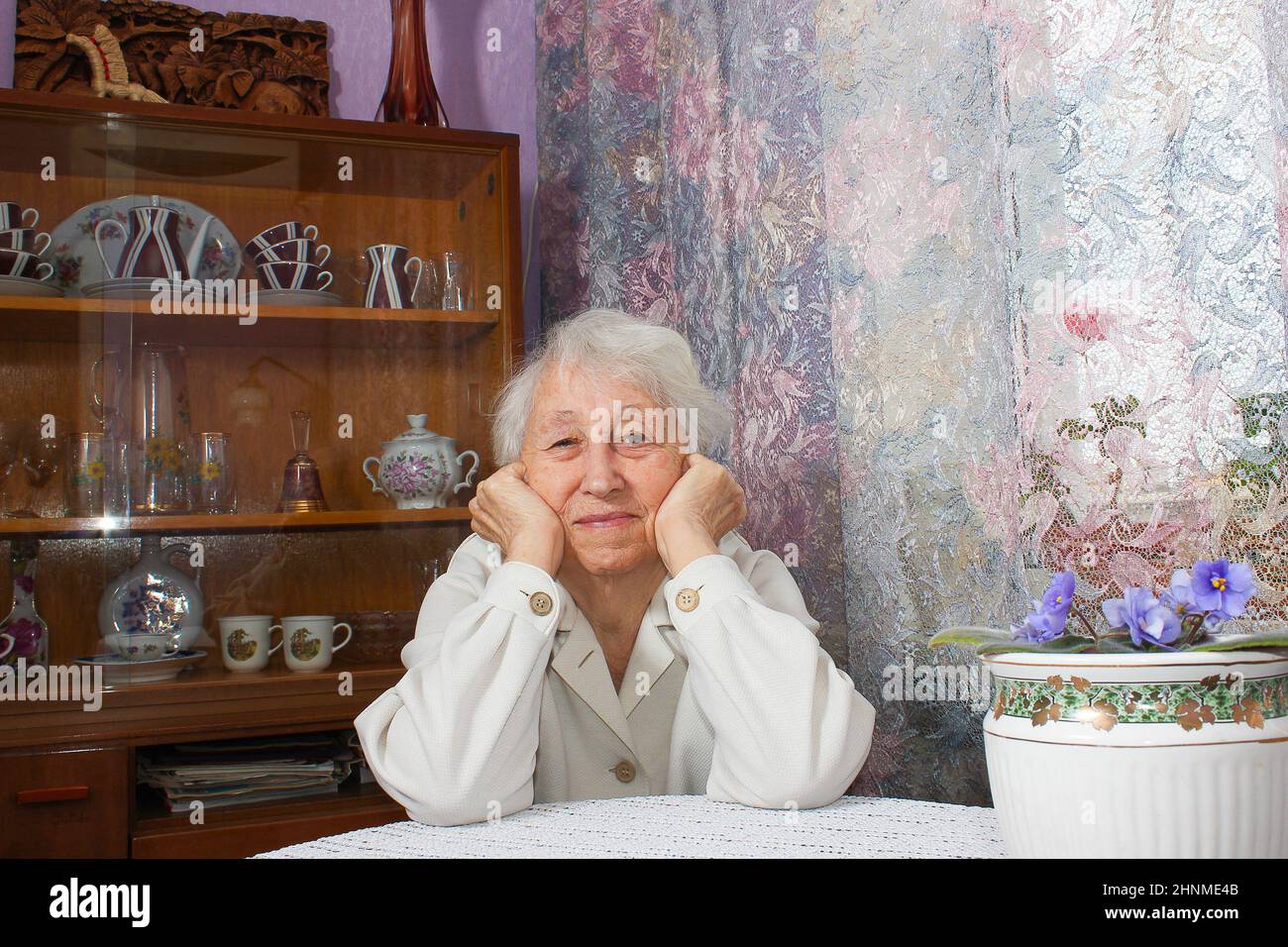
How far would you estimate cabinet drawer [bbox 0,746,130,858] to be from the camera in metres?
1.91

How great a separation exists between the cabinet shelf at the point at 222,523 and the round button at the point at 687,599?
1066mm

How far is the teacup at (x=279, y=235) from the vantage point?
2.27 meters

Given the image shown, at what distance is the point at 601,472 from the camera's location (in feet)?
5.07

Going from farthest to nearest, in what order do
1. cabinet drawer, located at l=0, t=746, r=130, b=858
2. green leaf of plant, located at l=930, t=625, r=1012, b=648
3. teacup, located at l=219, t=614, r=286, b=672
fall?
teacup, located at l=219, t=614, r=286, b=672, cabinet drawer, located at l=0, t=746, r=130, b=858, green leaf of plant, located at l=930, t=625, r=1012, b=648

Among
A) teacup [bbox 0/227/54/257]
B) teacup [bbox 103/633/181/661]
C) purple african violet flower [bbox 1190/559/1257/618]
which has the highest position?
teacup [bbox 0/227/54/257]

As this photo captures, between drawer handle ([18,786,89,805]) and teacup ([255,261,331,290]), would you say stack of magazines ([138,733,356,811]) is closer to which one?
drawer handle ([18,786,89,805])

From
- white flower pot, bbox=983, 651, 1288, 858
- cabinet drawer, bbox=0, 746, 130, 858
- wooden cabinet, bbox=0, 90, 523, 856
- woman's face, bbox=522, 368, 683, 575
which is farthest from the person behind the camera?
wooden cabinet, bbox=0, 90, 523, 856

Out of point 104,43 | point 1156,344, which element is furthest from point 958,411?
point 104,43

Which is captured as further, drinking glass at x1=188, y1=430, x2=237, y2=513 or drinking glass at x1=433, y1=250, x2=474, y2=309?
drinking glass at x1=433, y1=250, x2=474, y2=309

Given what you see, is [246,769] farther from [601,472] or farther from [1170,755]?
[1170,755]

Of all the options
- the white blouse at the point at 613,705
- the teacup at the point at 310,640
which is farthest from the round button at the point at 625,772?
the teacup at the point at 310,640

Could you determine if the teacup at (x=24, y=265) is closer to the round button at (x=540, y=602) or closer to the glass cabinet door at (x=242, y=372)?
the glass cabinet door at (x=242, y=372)

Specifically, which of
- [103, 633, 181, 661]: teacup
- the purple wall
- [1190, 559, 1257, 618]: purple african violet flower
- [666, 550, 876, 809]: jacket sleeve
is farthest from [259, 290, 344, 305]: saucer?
[1190, 559, 1257, 618]: purple african violet flower

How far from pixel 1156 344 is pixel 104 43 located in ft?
7.13
